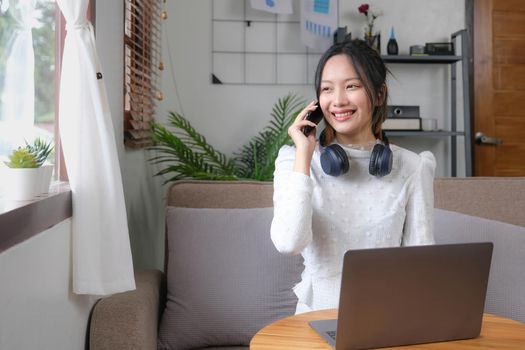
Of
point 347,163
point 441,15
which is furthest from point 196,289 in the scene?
point 441,15

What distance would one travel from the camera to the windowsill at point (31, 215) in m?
1.08

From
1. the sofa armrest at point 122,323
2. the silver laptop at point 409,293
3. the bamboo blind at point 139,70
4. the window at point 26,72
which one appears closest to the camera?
the silver laptop at point 409,293

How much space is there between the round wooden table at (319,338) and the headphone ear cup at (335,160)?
33 centimetres

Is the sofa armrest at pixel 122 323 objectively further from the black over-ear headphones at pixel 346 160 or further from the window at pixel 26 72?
the black over-ear headphones at pixel 346 160

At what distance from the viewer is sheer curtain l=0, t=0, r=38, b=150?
1.42 m

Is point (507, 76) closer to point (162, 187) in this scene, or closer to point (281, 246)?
point (162, 187)

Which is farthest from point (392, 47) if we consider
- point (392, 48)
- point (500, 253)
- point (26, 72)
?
point (26, 72)

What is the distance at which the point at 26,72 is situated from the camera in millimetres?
1525

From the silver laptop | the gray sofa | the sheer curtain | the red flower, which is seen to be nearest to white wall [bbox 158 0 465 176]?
the red flower

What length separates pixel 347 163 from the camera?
1321 millimetres

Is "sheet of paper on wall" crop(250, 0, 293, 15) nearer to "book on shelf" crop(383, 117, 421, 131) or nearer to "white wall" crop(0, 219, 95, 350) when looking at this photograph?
"book on shelf" crop(383, 117, 421, 131)

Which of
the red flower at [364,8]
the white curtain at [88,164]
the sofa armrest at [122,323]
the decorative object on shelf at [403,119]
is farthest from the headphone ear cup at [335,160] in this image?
the red flower at [364,8]

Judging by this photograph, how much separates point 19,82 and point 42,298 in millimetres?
551

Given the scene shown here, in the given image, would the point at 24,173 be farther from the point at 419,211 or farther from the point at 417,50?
the point at 417,50
